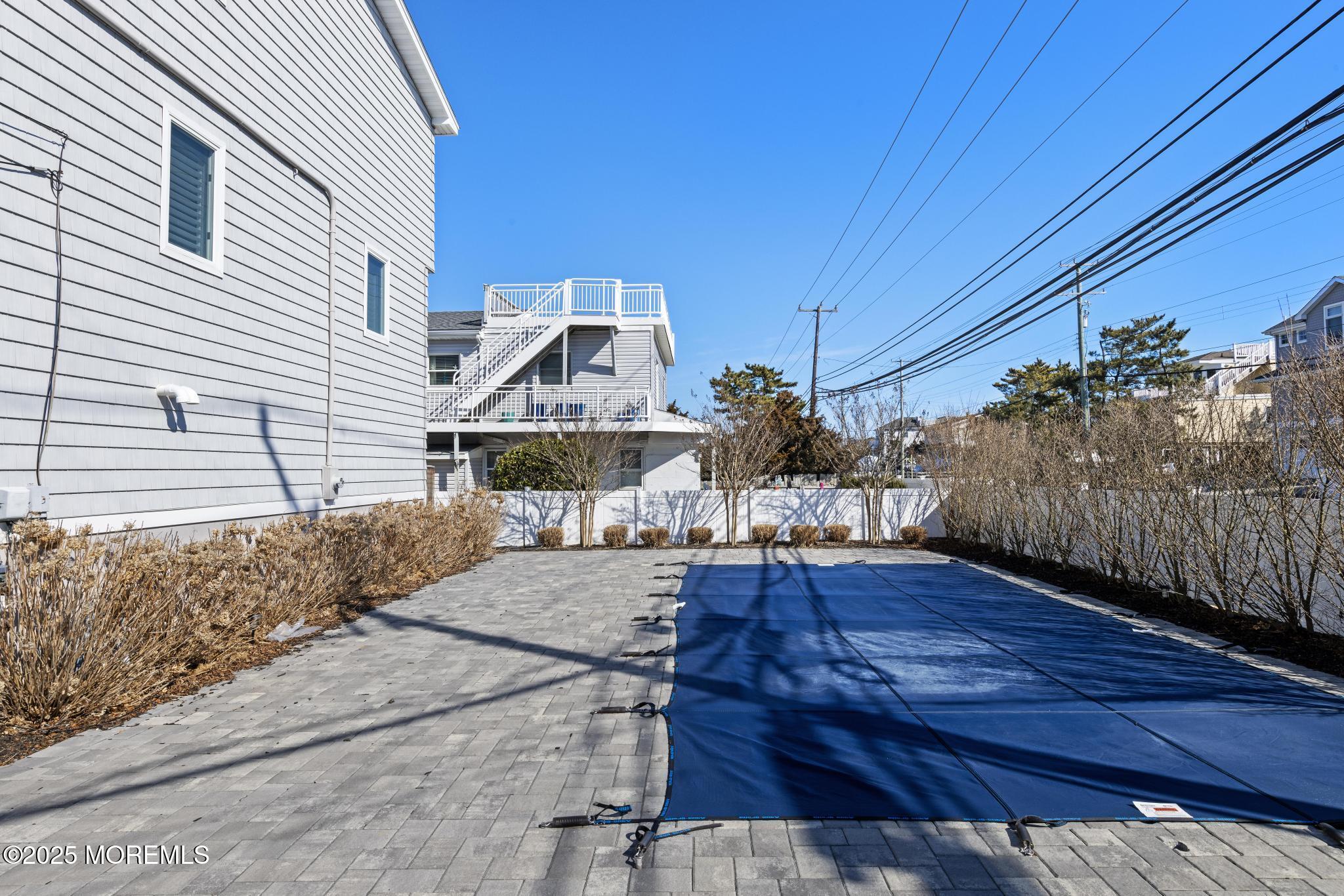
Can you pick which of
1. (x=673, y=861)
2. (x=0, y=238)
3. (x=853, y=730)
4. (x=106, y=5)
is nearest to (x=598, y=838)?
(x=673, y=861)

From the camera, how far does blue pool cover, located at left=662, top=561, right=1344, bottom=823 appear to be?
3.48 meters

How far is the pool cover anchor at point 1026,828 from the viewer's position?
3.03 m

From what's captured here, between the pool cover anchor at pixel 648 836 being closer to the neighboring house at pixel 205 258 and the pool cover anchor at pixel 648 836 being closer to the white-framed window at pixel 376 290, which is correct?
the neighboring house at pixel 205 258

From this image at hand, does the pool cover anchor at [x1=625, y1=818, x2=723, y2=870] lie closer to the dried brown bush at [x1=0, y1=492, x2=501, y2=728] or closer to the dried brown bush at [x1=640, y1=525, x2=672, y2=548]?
the dried brown bush at [x1=0, y1=492, x2=501, y2=728]

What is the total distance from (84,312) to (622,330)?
1703cm

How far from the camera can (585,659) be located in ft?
21.1

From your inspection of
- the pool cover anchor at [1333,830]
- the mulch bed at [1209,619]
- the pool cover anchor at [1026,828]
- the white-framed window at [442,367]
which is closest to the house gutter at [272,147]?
the pool cover anchor at [1026,828]

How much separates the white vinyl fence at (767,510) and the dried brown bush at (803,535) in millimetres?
504

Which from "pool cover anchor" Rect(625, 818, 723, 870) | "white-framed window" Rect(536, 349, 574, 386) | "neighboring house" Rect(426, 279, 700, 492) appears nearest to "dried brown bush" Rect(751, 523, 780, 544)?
"neighboring house" Rect(426, 279, 700, 492)

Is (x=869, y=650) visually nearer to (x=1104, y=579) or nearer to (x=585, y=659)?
(x=585, y=659)

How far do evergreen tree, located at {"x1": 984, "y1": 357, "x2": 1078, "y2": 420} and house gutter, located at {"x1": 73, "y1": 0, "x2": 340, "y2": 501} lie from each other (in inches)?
1522

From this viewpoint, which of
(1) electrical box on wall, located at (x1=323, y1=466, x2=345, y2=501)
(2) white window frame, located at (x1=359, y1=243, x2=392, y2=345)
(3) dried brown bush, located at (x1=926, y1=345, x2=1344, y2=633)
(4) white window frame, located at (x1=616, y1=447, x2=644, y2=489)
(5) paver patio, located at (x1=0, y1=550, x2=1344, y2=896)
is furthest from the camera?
(4) white window frame, located at (x1=616, y1=447, x2=644, y2=489)

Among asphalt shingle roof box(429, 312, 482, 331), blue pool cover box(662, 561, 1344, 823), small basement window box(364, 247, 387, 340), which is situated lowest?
blue pool cover box(662, 561, 1344, 823)

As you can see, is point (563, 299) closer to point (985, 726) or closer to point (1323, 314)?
point (985, 726)
